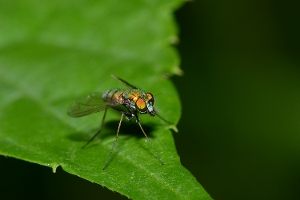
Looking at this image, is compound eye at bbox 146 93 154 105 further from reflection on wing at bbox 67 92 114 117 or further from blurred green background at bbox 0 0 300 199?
blurred green background at bbox 0 0 300 199

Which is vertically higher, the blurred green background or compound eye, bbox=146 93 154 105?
the blurred green background

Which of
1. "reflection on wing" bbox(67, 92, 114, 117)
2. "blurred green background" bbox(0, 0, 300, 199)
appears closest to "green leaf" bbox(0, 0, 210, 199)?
"reflection on wing" bbox(67, 92, 114, 117)

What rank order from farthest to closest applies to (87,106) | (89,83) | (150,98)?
1. (89,83)
2. (87,106)
3. (150,98)

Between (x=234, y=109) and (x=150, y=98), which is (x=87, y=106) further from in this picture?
(x=234, y=109)

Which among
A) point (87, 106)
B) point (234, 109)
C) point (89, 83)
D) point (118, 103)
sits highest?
point (234, 109)

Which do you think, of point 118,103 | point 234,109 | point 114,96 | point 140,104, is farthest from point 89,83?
point 234,109

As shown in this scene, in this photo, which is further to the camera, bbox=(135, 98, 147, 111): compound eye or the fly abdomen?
the fly abdomen

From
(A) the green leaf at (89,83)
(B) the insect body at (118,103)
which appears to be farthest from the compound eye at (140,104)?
(A) the green leaf at (89,83)
